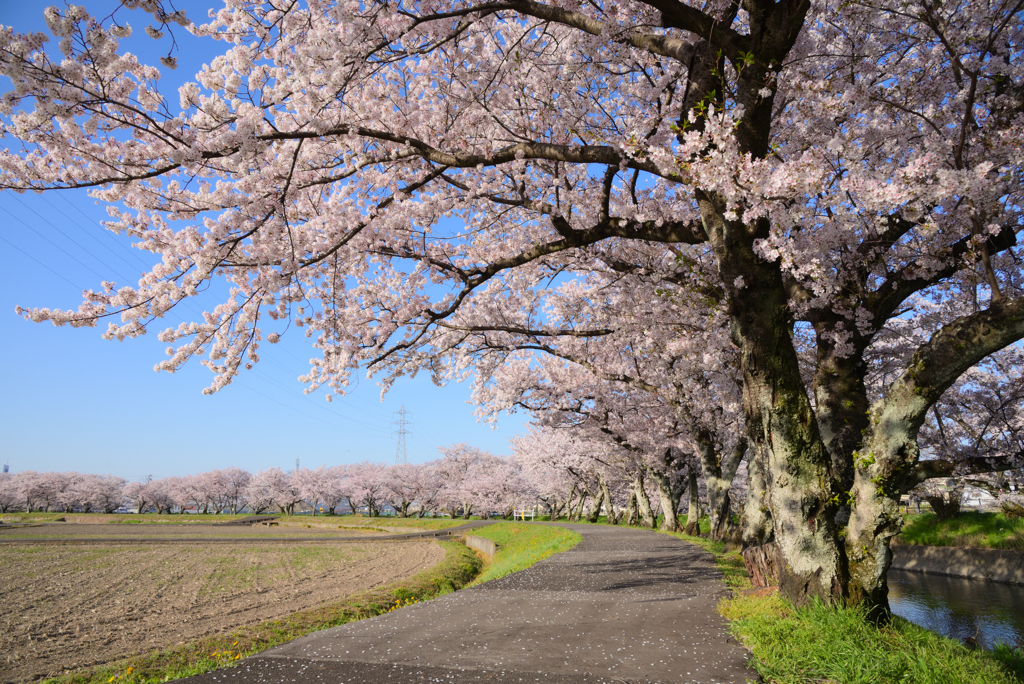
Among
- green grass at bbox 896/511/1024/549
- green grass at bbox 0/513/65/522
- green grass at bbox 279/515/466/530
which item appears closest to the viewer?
green grass at bbox 896/511/1024/549

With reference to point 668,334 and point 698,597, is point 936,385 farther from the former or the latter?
point 668,334

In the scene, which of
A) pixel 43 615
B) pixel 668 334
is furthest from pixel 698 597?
pixel 43 615

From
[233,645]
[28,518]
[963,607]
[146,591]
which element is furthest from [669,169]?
[28,518]

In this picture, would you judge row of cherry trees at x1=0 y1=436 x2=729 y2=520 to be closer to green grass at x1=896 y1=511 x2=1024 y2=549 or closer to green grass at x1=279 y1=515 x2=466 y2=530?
green grass at x1=279 y1=515 x2=466 y2=530

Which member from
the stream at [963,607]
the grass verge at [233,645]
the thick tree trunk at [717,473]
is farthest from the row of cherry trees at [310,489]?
the grass verge at [233,645]

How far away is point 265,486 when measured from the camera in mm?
93375

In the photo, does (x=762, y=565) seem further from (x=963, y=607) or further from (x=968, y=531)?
(x=968, y=531)

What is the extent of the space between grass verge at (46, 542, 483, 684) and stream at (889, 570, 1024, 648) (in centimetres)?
1088

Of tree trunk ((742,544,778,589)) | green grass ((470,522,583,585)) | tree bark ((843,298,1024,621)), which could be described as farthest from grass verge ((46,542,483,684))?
tree trunk ((742,544,778,589))

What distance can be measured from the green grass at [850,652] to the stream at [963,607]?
419cm

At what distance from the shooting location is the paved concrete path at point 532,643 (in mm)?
4852

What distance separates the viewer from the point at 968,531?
750 inches

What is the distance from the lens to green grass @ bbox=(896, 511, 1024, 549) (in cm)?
1691

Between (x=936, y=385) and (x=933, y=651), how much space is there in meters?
2.69
